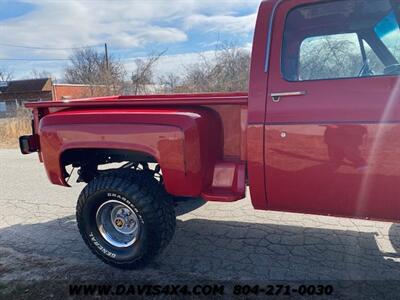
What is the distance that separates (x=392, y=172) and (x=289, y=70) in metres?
0.96

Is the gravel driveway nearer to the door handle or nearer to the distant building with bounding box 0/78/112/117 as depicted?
the door handle

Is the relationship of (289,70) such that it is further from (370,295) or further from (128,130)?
(370,295)

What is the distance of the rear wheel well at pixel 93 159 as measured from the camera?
3200 millimetres

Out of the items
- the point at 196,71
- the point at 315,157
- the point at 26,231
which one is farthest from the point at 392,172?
the point at 196,71

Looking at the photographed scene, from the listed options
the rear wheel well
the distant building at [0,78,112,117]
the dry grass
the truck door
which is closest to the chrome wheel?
the rear wheel well

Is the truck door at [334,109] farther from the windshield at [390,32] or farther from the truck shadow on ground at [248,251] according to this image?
the truck shadow on ground at [248,251]

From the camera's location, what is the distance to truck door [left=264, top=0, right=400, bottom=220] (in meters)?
2.28

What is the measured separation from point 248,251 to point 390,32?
2.18 metres

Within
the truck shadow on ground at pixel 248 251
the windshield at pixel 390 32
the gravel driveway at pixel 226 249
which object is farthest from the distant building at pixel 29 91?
the windshield at pixel 390 32

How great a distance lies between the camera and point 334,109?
2350 mm

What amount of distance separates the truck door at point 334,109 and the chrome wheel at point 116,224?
131 cm

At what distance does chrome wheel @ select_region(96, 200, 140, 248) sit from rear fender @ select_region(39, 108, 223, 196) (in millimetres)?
577

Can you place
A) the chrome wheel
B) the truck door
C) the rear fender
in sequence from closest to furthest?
the truck door < the rear fender < the chrome wheel

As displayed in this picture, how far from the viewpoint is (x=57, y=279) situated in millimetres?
3047
